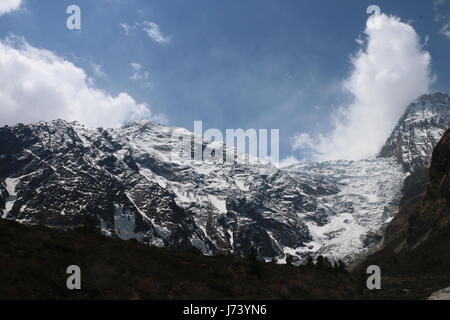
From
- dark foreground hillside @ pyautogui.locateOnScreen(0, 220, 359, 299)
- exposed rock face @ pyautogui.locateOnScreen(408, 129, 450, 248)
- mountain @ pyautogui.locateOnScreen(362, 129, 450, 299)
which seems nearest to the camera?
dark foreground hillside @ pyautogui.locateOnScreen(0, 220, 359, 299)

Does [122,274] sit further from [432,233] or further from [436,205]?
[436,205]

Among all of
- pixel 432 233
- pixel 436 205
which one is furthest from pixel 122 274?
pixel 436 205

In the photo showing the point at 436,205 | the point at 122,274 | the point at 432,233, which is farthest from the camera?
the point at 436,205

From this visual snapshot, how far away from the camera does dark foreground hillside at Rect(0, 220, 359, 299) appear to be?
29766mm

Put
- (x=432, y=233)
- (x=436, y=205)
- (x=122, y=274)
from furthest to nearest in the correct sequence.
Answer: (x=436, y=205)
(x=432, y=233)
(x=122, y=274)

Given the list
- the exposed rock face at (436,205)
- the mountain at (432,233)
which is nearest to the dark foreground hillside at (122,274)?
the mountain at (432,233)

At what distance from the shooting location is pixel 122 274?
34000 mm

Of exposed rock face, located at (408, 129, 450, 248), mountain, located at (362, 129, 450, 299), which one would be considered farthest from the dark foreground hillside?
exposed rock face, located at (408, 129, 450, 248)

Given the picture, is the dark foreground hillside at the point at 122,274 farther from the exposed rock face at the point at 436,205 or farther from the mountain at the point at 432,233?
the exposed rock face at the point at 436,205

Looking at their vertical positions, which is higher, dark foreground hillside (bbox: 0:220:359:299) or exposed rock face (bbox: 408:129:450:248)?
exposed rock face (bbox: 408:129:450:248)

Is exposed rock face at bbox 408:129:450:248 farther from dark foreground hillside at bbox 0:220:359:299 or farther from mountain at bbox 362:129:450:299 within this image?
dark foreground hillside at bbox 0:220:359:299
